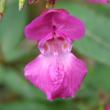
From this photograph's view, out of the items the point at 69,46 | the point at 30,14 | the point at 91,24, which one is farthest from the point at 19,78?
the point at 69,46

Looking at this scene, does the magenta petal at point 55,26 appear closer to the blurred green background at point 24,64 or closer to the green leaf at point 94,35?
the green leaf at point 94,35

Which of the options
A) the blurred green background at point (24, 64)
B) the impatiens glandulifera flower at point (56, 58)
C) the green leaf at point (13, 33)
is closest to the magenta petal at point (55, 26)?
the impatiens glandulifera flower at point (56, 58)

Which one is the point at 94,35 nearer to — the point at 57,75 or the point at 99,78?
the point at 99,78

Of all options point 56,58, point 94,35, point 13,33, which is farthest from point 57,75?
point 13,33

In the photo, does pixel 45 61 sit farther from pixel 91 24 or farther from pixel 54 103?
pixel 54 103

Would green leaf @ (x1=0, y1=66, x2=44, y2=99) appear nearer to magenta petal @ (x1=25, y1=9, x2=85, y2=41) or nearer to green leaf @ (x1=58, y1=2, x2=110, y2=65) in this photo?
green leaf @ (x1=58, y1=2, x2=110, y2=65)

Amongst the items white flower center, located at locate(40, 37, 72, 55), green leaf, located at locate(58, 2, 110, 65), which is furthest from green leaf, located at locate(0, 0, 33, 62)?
white flower center, located at locate(40, 37, 72, 55)
